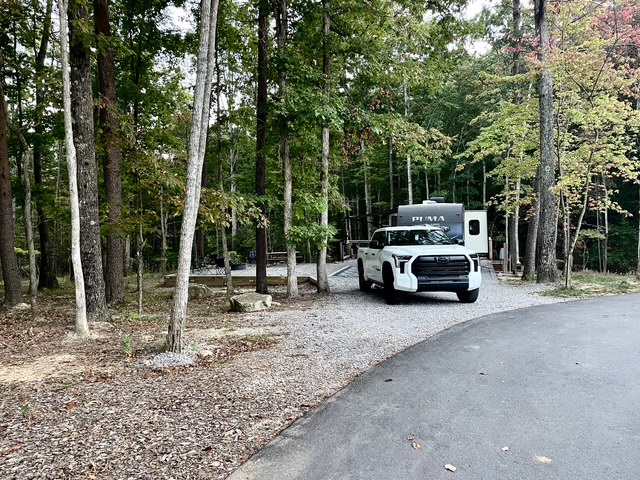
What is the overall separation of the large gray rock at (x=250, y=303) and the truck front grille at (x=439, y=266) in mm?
3226

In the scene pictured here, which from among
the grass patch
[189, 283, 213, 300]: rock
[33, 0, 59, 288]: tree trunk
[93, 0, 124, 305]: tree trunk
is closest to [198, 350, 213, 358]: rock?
[93, 0, 124, 305]: tree trunk

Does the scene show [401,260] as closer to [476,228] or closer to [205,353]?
[205,353]

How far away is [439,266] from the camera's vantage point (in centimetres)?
796

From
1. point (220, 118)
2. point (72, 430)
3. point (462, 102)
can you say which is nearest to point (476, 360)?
point (72, 430)

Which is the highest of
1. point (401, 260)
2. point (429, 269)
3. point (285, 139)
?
point (285, 139)

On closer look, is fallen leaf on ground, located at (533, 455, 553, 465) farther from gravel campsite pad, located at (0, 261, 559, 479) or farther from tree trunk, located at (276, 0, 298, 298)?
tree trunk, located at (276, 0, 298, 298)

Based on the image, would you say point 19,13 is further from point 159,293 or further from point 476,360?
point 476,360

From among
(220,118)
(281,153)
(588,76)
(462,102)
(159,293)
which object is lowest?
(159,293)

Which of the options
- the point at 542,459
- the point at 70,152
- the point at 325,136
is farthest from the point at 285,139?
the point at 542,459

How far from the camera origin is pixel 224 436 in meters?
2.77

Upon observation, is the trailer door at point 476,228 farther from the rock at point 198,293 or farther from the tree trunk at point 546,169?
the rock at point 198,293

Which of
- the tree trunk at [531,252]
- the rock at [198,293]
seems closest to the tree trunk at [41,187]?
the rock at [198,293]

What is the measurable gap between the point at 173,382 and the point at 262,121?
731cm

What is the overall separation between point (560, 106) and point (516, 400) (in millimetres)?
10388
